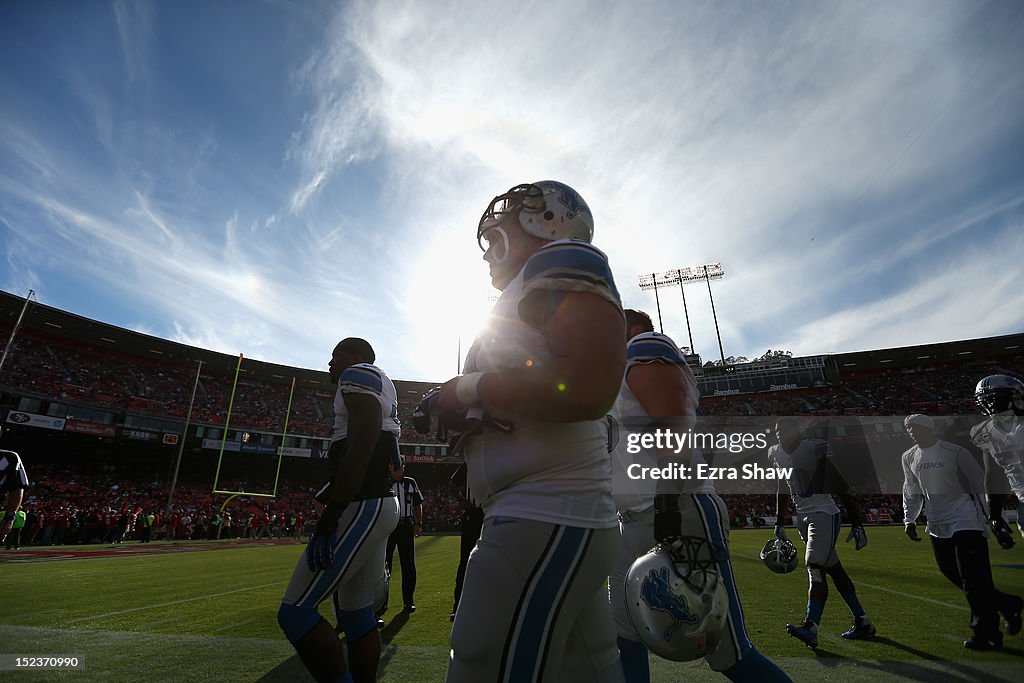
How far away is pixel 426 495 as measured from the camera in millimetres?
40750

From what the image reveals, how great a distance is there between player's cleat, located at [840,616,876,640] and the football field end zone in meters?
Answer: 0.48

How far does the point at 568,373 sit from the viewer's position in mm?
1310

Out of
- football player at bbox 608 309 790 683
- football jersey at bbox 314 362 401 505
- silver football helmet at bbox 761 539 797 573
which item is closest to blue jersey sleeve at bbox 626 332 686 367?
football player at bbox 608 309 790 683

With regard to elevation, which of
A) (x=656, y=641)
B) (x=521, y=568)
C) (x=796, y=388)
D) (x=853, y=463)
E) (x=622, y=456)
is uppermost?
(x=796, y=388)

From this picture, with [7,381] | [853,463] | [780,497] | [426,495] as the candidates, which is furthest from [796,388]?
[7,381]

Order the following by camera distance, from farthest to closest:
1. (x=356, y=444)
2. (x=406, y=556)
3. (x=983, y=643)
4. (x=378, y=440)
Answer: (x=406, y=556) → (x=983, y=643) → (x=378, y=440) → (x=356, y=444)

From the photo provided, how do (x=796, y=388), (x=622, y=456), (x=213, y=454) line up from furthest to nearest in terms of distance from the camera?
(x=796, y=388) → (x=213, y=454) → (x=622, y=456)

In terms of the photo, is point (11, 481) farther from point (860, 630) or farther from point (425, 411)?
point (860, 630)

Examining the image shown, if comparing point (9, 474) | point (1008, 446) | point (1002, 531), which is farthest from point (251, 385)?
point (1008, 446)

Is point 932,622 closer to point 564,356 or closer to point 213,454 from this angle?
point 564,356

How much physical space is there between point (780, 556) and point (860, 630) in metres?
1.63

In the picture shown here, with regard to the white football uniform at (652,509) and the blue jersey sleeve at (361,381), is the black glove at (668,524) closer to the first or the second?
the white football uniform at (652,509)

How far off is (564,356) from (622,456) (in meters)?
1.88

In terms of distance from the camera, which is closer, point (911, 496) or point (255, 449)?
point (911, 496)
